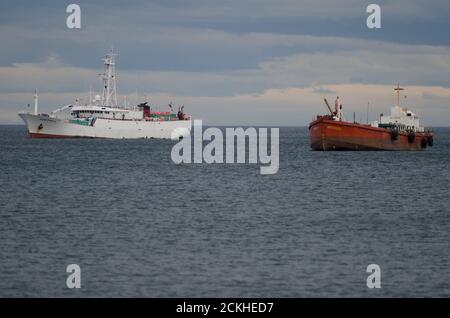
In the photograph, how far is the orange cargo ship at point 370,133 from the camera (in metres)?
107

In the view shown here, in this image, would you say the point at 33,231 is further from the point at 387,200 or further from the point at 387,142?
the point at 387,142

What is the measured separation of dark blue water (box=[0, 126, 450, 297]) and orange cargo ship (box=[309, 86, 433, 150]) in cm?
2864

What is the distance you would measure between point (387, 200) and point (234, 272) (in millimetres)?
28036

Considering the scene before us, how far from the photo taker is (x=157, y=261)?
111 ft

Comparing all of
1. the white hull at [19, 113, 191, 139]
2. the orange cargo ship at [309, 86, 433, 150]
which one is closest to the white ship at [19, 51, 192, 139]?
the white hull at [19, 113, 191, 139]

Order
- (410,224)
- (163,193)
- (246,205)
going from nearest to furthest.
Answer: (410,224)
(246,205)
(163,193)

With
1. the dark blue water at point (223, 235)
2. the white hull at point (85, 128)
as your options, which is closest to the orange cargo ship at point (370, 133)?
the dark blue water at point (223, 235)

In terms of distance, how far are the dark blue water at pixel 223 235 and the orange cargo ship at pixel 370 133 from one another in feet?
94.0

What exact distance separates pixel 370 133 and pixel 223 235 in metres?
71.8

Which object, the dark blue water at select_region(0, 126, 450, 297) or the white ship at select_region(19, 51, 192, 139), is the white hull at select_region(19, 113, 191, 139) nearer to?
the white ship at select_region(19, 51, 192, 139)

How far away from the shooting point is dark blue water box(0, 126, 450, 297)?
→ 3030cm

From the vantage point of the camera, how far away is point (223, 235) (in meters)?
40.8
